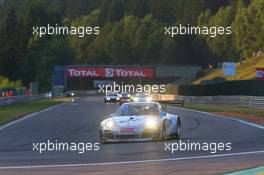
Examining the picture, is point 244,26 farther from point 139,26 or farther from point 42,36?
point 139,26

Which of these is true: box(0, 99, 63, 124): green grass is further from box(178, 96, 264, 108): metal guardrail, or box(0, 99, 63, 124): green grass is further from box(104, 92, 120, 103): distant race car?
box(104, 92, 120, 103): distant race car

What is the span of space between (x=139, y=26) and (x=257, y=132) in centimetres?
13704

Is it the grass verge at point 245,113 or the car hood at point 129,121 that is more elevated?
the car hood at point 129,121

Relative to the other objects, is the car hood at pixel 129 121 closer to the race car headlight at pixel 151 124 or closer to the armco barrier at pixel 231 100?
the race car headlight at pixel 151 124

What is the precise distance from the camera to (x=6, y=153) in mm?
15562

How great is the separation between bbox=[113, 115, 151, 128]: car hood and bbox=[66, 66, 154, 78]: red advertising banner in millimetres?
77497

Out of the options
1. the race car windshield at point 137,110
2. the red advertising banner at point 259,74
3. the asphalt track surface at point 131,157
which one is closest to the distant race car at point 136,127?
the race car windshield at point 137,110

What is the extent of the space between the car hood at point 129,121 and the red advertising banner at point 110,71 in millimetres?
77497

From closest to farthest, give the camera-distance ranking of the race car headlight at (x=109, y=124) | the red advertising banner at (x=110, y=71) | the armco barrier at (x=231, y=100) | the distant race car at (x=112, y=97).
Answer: the race car headlight at (x=109, y=124)
the armco barrier at (x=231, y=100)
the distant race car at (x=112, y=97)
the red advertising banner at (x=110, y=71)

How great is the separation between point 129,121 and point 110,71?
79581 millimetres

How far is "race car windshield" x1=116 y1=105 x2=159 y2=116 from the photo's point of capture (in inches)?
732

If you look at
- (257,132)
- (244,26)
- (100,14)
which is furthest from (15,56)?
(257,132)

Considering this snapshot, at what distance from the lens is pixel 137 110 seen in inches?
746

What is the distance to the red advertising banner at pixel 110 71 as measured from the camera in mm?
96625
